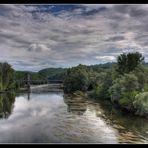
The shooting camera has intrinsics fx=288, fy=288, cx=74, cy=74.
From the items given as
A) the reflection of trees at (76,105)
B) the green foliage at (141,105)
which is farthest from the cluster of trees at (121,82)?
the reflection of trees at (76,105)

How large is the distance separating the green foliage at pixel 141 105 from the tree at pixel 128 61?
1715mm

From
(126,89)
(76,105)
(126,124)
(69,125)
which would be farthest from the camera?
(76,105)

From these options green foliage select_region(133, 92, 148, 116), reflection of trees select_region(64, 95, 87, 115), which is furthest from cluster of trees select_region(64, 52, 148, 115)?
reflection of trees select_region(64, 95, 87, 115)

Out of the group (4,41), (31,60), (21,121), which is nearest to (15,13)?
(4,41)

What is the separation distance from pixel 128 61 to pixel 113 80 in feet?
3.24

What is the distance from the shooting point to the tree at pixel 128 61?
9.39 meters

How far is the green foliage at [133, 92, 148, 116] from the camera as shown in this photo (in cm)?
758

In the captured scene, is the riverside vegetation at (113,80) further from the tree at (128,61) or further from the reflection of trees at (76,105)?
the reflection of trees at (76,105)

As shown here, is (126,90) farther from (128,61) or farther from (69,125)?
(69,125)

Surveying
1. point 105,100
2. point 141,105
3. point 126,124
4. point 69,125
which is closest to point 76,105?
point 105,100

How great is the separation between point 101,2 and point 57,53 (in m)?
4.12

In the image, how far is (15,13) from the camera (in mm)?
5180

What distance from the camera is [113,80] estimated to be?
35.5 ft

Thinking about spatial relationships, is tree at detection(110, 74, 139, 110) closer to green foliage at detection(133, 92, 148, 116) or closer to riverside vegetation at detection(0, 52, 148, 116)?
riverside vegetation at detection(0, 52, 148, 116)
